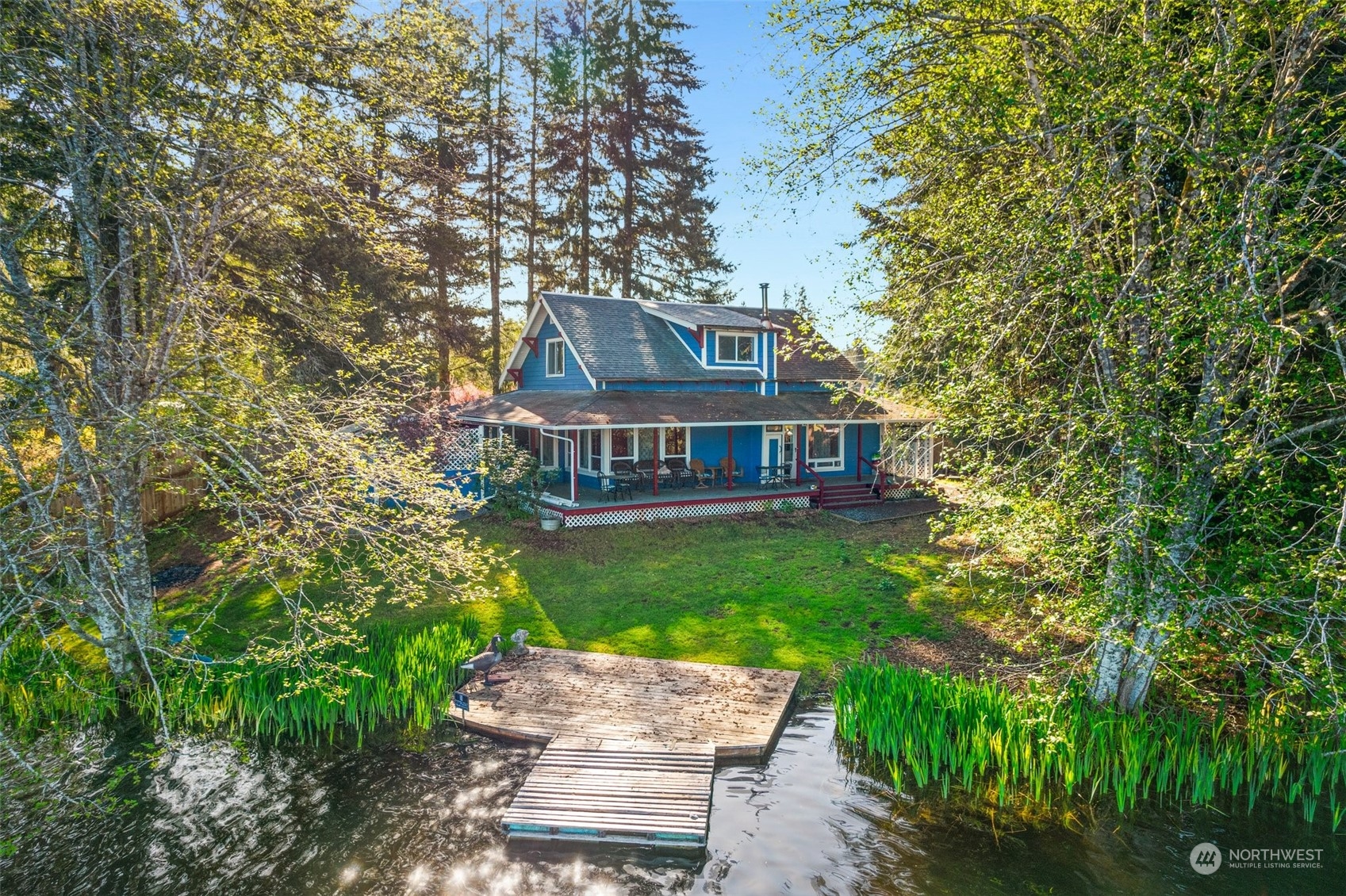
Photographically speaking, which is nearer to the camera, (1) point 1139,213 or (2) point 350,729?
(1) point 1139,213

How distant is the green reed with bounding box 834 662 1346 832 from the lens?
22.8 feet

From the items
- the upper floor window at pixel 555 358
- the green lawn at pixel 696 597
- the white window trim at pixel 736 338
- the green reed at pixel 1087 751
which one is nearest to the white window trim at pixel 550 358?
the upper floor window at pixel 555 358

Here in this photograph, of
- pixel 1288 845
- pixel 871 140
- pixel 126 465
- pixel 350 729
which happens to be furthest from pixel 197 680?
pixel 1288 845

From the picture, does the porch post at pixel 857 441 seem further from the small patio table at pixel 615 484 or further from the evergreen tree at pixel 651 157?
the evergreen tree at pixel 651 157

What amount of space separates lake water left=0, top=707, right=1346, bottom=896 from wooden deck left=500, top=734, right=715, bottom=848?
0.20 m

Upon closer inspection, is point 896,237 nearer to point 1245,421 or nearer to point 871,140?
point 871,140

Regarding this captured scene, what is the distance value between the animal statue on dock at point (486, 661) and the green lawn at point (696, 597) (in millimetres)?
1382

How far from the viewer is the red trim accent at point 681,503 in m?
17.1

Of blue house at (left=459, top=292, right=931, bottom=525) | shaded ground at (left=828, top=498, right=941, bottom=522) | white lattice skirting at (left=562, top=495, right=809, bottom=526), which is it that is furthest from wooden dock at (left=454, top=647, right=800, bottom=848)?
shaded ground at (left=828, top=498, right=941, bottom=522)

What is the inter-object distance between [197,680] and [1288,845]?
1275 cm

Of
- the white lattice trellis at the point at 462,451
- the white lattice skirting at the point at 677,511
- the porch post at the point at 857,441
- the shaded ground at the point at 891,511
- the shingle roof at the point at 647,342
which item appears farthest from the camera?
the porch post at the point at 857,441

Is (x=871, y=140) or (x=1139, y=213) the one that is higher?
(x=871, y=140)

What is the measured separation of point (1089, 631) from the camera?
730 cm

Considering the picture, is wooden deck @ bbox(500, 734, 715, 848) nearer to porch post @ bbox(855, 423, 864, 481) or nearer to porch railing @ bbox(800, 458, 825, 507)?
porch railing @ bbox(800, 458, 825, 507)
